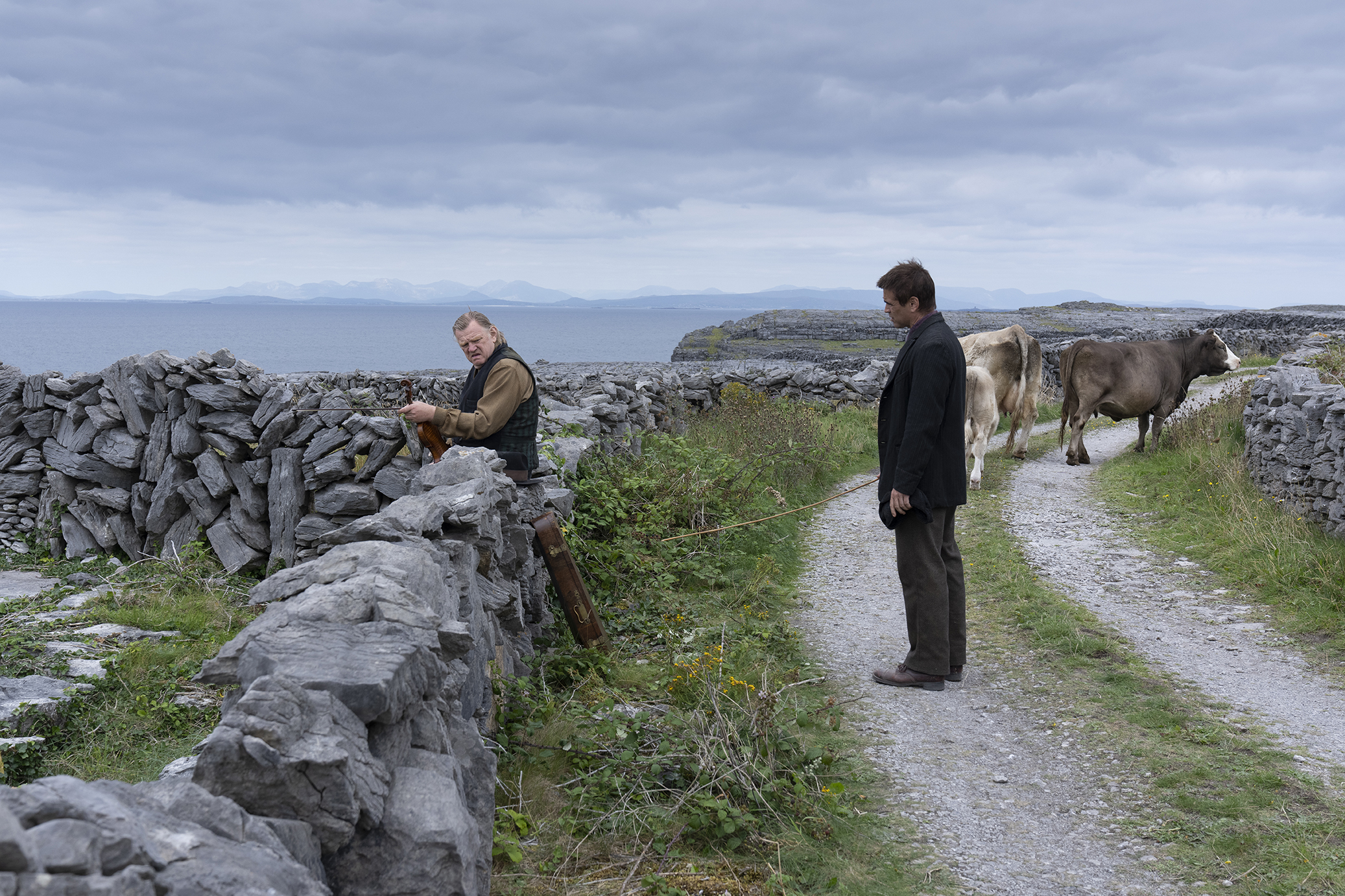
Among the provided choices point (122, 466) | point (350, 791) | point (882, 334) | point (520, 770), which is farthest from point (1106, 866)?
point (882, 334)

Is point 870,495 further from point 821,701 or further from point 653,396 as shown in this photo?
point 821,701

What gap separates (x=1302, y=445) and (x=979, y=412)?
4527 mm

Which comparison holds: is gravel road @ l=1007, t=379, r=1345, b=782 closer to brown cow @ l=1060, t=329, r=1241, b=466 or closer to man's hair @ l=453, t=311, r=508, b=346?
brown cow @ l=1060, t=329, r=1241, b=466

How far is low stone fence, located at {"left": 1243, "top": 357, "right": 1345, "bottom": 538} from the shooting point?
Answer: 8.58 m

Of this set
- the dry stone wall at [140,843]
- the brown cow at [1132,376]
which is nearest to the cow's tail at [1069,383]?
the brown cow at [1132,376]

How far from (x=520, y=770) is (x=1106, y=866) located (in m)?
2.82

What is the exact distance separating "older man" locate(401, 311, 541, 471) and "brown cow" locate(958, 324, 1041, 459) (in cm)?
1073

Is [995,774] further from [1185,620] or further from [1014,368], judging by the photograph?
[1014,368]

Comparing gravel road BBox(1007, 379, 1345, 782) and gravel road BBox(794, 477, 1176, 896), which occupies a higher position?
gravel road BBox(1007, 379, 1345, 782)

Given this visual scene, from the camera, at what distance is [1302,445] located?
929cm

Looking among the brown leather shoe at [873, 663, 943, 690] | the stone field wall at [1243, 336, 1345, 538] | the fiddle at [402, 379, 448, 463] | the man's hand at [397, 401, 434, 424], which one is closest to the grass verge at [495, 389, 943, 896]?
the brown leather shoe at [873, 663, 943, 690]

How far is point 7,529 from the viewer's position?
894 centimetres

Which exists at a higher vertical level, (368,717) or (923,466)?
(923,466)

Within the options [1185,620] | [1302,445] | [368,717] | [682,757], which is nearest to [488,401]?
[682,757]
